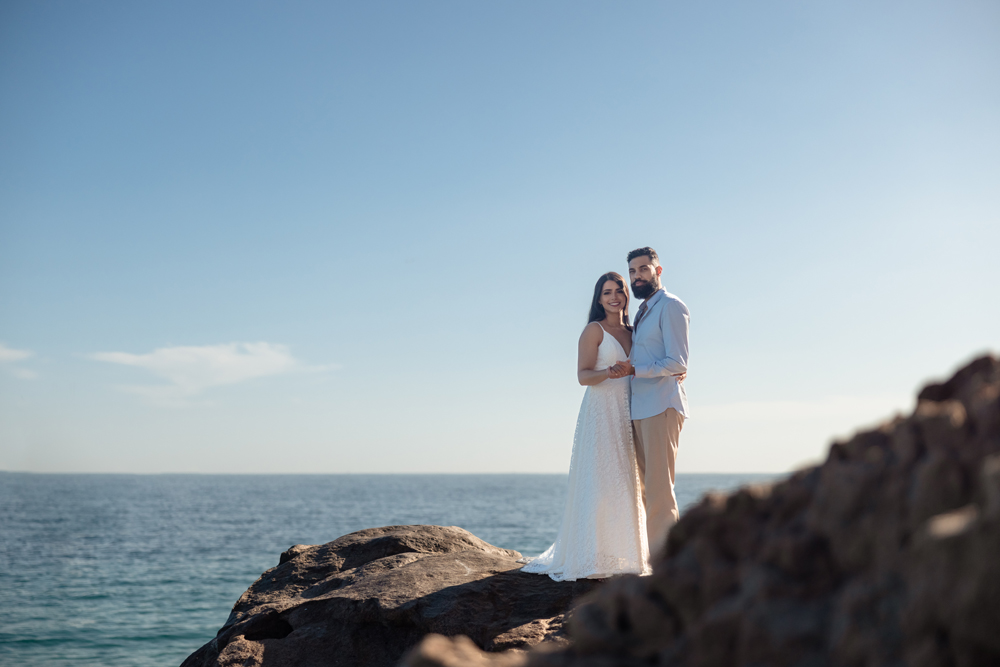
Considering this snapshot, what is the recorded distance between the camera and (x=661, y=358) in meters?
5.52

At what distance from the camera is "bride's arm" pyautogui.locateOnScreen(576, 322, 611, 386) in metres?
5.85

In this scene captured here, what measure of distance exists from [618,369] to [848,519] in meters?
4.17

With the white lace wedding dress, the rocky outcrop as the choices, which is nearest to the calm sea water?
the white lace wedding dress

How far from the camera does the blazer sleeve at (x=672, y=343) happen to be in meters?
5.40

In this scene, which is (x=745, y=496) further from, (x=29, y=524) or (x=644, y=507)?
(x=29, y=524)

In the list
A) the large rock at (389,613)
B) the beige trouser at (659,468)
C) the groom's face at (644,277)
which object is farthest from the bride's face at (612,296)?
the large rock at (389,613)

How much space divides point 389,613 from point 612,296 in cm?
343

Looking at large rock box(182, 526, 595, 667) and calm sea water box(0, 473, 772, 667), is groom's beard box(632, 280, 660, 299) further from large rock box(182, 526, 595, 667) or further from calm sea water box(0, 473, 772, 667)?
calm sea water box(0, 473, 772, 667)

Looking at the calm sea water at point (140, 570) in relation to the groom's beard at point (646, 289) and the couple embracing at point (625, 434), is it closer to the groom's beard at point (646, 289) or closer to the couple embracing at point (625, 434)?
the couple embracing at point (625, 434)

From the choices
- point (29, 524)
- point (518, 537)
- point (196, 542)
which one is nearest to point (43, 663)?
point (196, 542)

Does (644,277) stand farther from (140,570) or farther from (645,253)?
(140,570)

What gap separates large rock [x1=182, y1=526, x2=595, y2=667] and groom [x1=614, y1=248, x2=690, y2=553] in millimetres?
926

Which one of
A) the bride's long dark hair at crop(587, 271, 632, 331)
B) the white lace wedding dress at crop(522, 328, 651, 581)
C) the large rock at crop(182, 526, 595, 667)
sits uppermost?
the bride's long dark hair at crop(587, 271, 632, 331)

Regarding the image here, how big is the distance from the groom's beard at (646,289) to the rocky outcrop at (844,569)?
393cm
